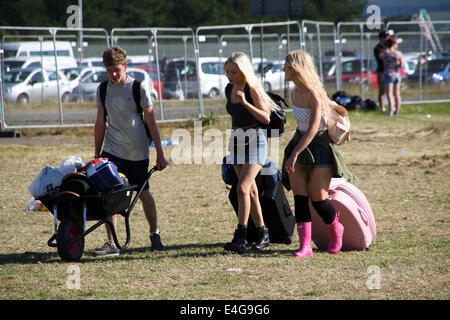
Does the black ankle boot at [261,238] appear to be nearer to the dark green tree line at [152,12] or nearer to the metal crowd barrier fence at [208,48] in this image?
the metal crowd barrier fence at [208,48]

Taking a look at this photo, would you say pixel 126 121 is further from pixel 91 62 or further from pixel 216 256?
pixel 91 62

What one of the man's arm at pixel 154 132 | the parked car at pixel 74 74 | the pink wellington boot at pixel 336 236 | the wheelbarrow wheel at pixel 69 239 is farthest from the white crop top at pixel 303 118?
the parked car at pixel 74 74

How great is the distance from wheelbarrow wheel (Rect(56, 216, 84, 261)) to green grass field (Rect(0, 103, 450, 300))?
12 centimetres

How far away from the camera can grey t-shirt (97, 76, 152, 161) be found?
6195 millimetres

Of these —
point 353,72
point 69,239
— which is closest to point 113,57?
point 69,239

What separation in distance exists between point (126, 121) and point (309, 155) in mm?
1743

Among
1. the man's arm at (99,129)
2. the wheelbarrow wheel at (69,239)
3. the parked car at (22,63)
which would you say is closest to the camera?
the wheelbarrow wheel at (69,239)

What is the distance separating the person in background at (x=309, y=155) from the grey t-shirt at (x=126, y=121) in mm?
1372

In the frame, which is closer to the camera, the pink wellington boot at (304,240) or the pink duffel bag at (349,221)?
the pink wellington boot at (304,240)

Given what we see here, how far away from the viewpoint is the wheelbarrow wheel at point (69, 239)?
18.4 feet

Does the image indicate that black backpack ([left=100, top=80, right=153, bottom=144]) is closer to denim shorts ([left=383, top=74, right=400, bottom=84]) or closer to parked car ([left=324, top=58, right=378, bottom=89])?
denim shorts ([left=383, top=74, right=400, bottom=84])

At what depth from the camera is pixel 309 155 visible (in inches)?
231

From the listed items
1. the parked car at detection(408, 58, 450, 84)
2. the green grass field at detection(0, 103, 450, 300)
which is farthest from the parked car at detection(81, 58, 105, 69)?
the parked car at detection(408, 58, 450, 84)
